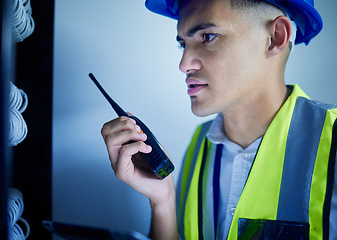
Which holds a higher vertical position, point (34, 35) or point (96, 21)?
point (96, 21)

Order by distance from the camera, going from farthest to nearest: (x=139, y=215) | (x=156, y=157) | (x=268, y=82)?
(x=139, y=215) → (x=268, y=82) → (x=156, y=157)

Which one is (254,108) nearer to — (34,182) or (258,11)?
(258,11)

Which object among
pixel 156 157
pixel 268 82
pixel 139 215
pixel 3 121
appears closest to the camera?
pixel 3 121

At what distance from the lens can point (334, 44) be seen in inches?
44.2

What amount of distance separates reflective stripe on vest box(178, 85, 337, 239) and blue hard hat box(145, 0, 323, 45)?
0.88ft

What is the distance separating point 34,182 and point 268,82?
82 cm

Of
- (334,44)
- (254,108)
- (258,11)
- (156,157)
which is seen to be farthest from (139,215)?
(334,44)

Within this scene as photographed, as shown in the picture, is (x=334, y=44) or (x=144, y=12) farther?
(x=334, y=44)

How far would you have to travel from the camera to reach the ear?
0.88 m

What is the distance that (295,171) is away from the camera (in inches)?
32.0

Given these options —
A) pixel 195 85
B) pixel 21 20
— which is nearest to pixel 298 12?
pixel 195 85

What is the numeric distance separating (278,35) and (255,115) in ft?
0.92

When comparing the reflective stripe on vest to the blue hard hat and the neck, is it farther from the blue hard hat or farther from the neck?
the blue hard hat

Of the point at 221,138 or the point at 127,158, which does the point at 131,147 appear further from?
the point at 221,138
